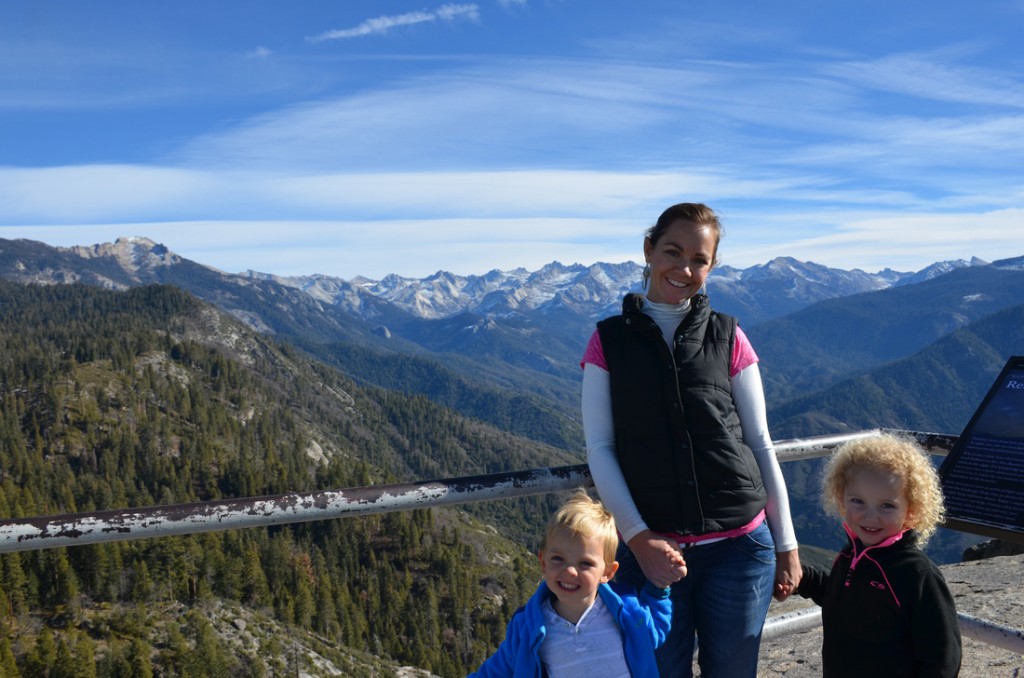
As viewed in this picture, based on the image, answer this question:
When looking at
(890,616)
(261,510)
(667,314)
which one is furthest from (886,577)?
(261,510)

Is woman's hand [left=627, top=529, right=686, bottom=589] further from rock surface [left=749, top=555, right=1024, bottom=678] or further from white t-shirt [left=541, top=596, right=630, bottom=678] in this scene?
rock surface [left=749, top=555, right=1024, bottom=678]

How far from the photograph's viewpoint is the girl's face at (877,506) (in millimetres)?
3355

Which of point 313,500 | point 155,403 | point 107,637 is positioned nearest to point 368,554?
point 107,637

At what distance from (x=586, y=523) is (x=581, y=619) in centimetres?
48

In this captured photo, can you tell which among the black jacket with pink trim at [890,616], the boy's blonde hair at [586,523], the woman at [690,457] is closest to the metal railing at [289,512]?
the boy's blonde hair at [586,523]

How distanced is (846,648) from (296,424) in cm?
17992

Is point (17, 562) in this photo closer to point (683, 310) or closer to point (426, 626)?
point (426, 626)

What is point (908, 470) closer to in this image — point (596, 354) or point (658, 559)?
point (658, 559)

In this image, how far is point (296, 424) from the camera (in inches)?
6841

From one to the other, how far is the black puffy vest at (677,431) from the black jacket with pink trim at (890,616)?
549 mm

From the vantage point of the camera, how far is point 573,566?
130 inches

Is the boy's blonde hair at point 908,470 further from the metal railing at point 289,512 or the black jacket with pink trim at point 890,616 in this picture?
the metal railing at point 289,512

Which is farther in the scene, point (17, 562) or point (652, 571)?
point (17, 562)

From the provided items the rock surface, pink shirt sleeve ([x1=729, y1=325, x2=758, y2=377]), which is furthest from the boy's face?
the rock surface
